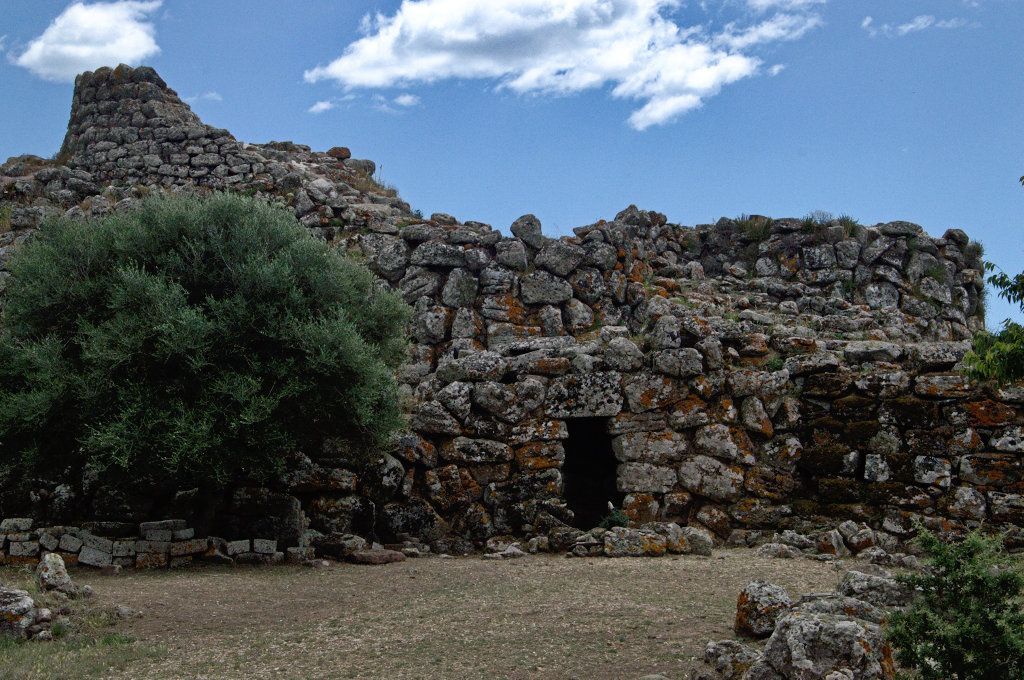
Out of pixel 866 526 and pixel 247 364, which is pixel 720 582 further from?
pixel 247 364

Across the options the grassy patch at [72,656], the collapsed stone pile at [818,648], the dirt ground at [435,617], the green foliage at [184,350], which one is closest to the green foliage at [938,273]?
the dirt ground at [435,617]

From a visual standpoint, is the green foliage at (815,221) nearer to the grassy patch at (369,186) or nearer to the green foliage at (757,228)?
the green foliage at (757,228)

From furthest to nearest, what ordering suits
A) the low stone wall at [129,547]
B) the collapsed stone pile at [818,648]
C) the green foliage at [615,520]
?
the green foliage at [615,520], the low stone wall at [129,547], the collapsed stone pile at [818,648]

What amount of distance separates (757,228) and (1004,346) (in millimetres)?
19589

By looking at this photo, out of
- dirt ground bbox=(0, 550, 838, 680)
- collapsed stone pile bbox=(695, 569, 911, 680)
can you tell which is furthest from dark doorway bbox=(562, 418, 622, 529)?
collapsed stone pile bbox=(695, 569, 911, 680)

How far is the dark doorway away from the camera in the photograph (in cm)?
1664

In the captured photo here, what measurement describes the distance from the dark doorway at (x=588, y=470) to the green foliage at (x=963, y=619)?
33.3ft

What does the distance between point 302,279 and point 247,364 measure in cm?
179

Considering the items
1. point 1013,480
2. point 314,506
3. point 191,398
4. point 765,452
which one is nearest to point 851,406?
point 765,452

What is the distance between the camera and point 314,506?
14156mm

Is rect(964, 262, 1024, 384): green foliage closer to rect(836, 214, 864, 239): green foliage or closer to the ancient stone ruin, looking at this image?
the ancient stone ruin

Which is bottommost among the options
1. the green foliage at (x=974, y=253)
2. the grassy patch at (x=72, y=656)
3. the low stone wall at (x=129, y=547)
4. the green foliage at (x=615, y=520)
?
the grassy patch at (x=72, y=656)

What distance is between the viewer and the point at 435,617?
9.23 metres

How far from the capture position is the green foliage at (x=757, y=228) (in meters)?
28.6
